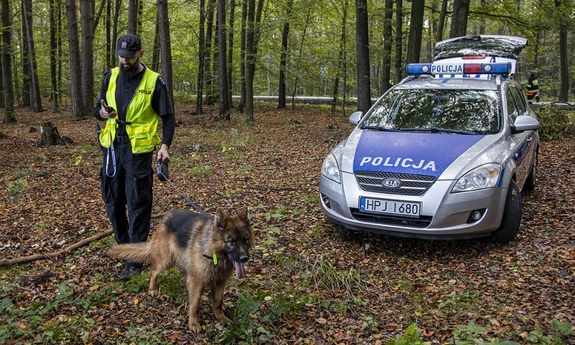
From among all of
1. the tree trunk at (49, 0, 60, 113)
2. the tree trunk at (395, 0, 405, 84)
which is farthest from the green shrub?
the tree trunk at (49, 0, 60, 113)

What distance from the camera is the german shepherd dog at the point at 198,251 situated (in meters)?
3.20

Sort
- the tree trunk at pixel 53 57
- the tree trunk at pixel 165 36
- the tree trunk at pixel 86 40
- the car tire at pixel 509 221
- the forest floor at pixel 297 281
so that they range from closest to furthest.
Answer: the forest floor at pixel 297 281 → the car tire at pixel 509 221 → the tree trunk at pixel 165 36 → the tree trunk at pixel 86 40 → the tree trunk at pixel 53 57

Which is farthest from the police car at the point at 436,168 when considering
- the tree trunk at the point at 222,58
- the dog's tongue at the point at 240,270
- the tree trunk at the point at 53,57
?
the tree trunk at the point at 53,57

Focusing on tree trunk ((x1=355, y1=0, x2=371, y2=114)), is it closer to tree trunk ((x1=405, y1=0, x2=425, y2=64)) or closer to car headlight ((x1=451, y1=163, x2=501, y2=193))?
tree trunk ((x1=405, y1=0, x2=425, y2=64))

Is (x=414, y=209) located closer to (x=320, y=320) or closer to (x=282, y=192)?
(x=320, y=320)

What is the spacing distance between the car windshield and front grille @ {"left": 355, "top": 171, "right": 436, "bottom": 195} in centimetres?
114

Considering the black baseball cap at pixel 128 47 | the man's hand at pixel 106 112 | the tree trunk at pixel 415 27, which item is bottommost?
the man's hand at pixel 106 112

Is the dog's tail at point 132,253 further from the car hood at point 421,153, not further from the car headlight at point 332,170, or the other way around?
the car hood at point 421,153

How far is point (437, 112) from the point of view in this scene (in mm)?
5938

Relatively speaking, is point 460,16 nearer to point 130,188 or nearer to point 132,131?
point 132,131

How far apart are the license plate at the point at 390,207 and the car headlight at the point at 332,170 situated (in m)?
0.46

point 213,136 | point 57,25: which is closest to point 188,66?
point 57,25

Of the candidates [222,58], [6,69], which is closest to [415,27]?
[222,58]

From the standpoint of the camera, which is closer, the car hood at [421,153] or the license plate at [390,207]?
the license plate at [390,207]
